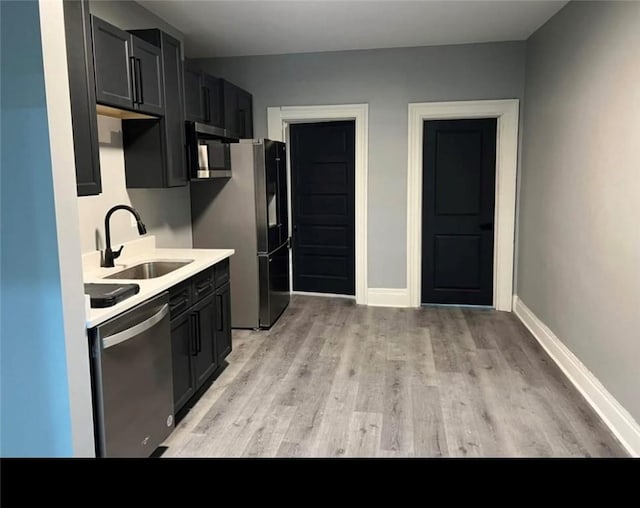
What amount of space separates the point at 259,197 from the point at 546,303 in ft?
8.71

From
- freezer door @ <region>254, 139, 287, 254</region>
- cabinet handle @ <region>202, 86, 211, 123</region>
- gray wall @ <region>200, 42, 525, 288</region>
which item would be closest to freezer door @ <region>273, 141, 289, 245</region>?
freezer door @ <region>254, 139, 287, 254</region>

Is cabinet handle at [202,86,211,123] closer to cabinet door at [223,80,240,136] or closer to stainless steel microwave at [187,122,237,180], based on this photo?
stainless steel microwave at [187,122,237,180]

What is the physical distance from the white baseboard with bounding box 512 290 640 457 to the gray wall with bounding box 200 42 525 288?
168 cm

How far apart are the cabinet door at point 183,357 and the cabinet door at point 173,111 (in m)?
1.10

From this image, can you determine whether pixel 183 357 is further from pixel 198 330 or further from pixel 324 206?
pixel 324 206

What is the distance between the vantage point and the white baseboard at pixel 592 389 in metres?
2.57

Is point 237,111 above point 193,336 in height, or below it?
above

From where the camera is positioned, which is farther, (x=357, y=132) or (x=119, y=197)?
(x=357, y=132)

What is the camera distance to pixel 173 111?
11.3 feet

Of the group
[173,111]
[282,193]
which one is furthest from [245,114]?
[173,111]

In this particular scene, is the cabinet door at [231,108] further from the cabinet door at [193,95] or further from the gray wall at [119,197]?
the gray wall at [119,197]

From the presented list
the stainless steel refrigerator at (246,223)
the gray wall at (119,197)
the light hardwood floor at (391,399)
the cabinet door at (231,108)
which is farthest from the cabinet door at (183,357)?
the cabinet door at (231,108)

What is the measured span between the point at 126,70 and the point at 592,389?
3436 millimetres
